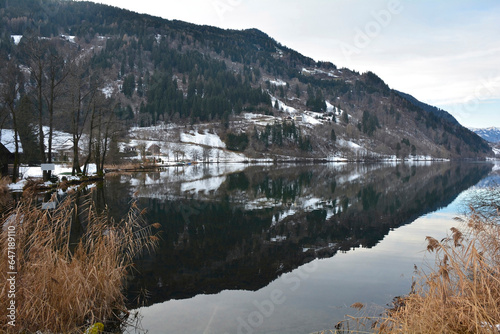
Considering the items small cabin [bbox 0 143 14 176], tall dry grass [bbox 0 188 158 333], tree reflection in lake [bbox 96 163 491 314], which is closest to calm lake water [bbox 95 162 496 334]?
tree reflection in lake [bbox 96 163 491 314]

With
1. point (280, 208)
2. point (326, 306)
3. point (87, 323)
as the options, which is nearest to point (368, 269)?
point (326, 306)

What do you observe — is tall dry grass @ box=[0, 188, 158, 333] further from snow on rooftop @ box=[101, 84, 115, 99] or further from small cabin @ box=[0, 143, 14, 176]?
snow on rooftop @ box=[101, 84, 115, 99]

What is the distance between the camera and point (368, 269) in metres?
10.6

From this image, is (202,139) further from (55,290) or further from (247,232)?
(55,290)

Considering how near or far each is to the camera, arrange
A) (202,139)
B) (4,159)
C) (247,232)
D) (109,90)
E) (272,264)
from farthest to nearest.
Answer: (109,90) → (202,139) → (4,159) → (247,232) → (272,264)

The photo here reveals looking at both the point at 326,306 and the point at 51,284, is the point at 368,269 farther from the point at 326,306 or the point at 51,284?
the point at 51,284

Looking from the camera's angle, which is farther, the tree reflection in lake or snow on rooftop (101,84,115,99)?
snow on rooftop (101,84,115,99)

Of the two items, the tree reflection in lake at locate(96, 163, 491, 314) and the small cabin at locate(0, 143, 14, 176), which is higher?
the small cabin at locate(0, 143, 14, 176)

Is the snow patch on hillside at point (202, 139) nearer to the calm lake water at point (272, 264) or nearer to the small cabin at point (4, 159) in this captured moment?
the small cabin at point (4, 159)

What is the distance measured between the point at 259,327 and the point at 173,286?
9.44 feet

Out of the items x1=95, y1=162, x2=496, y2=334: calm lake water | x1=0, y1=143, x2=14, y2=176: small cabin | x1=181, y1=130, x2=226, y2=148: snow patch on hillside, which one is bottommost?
x1=95, y1=162, x2=496, y2=334: calm lake water

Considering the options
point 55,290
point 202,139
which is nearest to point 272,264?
point 55,290

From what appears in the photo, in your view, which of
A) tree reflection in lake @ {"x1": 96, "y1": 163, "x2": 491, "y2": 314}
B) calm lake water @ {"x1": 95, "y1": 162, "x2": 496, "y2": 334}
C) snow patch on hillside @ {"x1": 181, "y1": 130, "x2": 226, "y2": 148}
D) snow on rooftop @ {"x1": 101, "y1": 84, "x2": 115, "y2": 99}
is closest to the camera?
calm lake water @ {"x1": 95, "y1": 162, "x2": 496, "y2": 334}

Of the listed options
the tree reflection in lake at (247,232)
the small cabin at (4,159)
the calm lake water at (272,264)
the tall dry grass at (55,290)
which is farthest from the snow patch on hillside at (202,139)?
the tall dry grass at (55,290)
